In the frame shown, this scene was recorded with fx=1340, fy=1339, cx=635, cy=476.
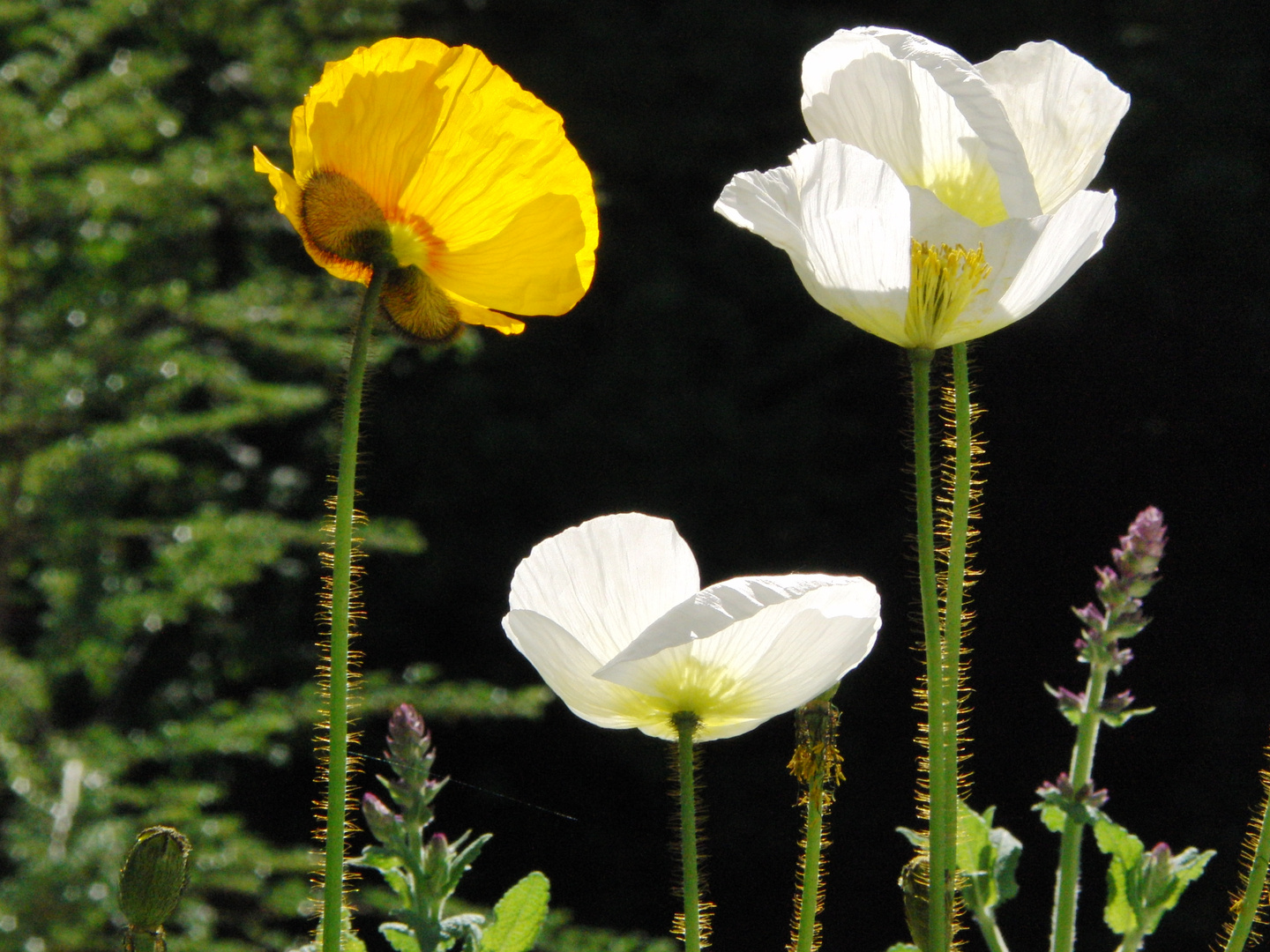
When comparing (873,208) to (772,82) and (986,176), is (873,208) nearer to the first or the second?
(986,176)

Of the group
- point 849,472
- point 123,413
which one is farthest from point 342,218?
point 849,472

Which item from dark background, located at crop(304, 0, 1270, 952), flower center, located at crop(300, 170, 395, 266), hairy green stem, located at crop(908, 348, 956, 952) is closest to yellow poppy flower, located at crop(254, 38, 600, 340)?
flower center, located at crop(300, 170, 395, 266)

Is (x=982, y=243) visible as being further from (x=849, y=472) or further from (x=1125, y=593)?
(x=849, y=472)

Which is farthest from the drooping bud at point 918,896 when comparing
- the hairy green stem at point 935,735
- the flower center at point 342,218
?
the flower center at point 342,218

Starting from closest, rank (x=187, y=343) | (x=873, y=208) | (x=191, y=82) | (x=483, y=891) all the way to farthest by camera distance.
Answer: (x=873, y=208), (x=187, y=343), (x=191, y=82), (x=483, y=891)

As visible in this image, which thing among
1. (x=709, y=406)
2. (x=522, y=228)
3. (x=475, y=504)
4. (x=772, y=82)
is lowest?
(x=475, y=504)

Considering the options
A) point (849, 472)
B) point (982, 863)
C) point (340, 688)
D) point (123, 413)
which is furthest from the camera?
point (849, 472)

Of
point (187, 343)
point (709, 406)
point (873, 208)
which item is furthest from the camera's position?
point (709, 406)

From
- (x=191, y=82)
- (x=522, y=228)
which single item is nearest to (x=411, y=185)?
(x=522, y=228)
